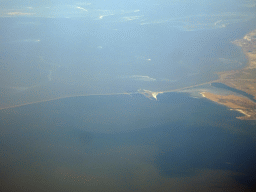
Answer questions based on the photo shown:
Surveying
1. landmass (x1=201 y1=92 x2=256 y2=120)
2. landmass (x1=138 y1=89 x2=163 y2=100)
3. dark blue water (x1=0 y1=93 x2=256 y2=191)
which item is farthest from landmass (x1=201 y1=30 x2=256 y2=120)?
landmass (x1=138 y1=89 x2=163 y2=100)

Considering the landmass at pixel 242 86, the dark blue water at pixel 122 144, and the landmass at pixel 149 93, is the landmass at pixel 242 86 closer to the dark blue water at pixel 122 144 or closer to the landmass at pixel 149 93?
the dark blue water at pixel 122 144

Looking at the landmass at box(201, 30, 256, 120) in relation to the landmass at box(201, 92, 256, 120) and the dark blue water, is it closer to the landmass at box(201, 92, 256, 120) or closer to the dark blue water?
the landmass at box(201, 92, 256, 120)

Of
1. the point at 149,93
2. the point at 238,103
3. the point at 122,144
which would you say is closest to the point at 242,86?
the point at 238,103

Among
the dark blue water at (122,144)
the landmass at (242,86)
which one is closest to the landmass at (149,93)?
the dark blue water at (122,144)

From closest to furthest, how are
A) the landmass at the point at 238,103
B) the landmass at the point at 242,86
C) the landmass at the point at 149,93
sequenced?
the landmass at the point at 238,103
the landmass at the point at 242,86
the landmass at the point at 149,93

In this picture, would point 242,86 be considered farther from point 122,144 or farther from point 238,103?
point 122,144
